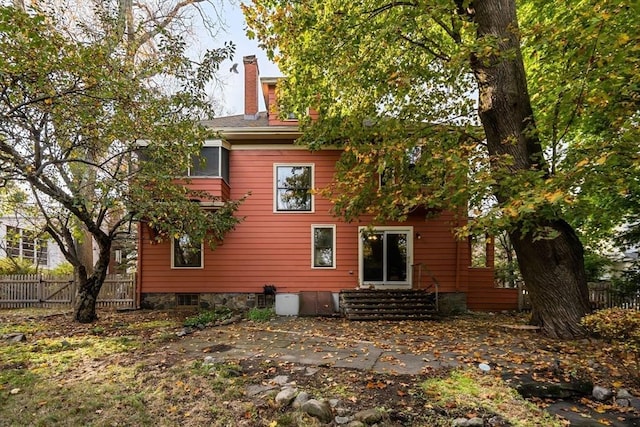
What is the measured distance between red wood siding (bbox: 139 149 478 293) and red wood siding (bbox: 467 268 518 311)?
2.15 feet

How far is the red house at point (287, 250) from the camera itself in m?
11.1

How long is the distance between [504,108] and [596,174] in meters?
2.41

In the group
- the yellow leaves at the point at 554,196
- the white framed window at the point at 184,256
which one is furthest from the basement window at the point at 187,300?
the yellow leaves at the point at 554,196

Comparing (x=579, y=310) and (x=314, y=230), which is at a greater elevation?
(x=314, y=230)

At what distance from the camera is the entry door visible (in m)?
11.2

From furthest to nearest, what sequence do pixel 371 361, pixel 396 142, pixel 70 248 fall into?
pixel 70 248 < pixel 396 142 < pixel 371 361

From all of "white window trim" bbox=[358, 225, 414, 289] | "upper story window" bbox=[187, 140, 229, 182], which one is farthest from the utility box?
"upper story window" bbox=[187, 140, 229, 182]

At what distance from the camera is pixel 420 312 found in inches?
382

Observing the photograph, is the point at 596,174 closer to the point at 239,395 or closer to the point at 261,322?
the point at 239,395

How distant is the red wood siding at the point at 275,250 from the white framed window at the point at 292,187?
177 millimetres

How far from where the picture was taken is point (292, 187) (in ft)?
37.5

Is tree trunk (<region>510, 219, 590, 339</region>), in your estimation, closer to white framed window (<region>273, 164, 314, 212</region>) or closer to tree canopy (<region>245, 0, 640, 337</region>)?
tree canopy (<region>245, 0, 640, 337</region>)

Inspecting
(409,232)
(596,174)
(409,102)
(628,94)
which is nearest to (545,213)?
(596,174)

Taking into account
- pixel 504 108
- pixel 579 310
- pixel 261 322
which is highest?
pixel 504 108
